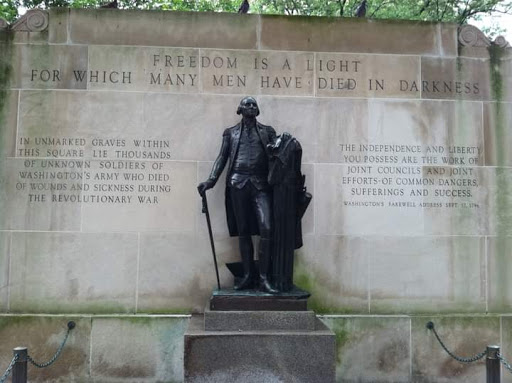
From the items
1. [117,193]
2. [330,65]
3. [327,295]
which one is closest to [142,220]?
[117,193]

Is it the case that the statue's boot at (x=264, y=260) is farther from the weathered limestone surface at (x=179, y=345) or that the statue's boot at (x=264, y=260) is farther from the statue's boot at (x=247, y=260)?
the weathered limestone surface at (x=179, y=345)

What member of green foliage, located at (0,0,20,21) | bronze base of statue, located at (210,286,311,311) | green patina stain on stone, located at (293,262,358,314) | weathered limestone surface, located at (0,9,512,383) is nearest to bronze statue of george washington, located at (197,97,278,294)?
bronze base of statue, located at (210,286,311,311)

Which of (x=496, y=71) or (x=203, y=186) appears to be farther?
(x=496, y=71)

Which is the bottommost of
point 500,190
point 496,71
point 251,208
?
point 251,208

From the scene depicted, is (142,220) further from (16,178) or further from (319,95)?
(319,95)

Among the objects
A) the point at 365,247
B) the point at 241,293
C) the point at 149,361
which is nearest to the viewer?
the point at 241,293

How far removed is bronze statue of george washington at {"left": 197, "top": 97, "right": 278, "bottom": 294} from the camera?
675cm

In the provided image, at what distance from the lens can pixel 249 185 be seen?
6.92m

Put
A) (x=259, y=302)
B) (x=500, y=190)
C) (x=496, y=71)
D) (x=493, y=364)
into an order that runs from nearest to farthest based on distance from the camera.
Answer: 1. (x=493, y=364)
2. (x=259, y=302)
3. (x=500, y=190)
4. (x=496, y=71)

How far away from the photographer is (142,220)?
7859 millimetres

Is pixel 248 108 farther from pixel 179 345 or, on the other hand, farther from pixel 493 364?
pixel 493 364

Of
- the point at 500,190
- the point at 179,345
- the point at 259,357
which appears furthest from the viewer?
the point at 500,190

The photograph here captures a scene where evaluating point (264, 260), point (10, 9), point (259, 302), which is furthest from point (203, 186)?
point (10, 9)

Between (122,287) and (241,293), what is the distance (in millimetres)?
2259
